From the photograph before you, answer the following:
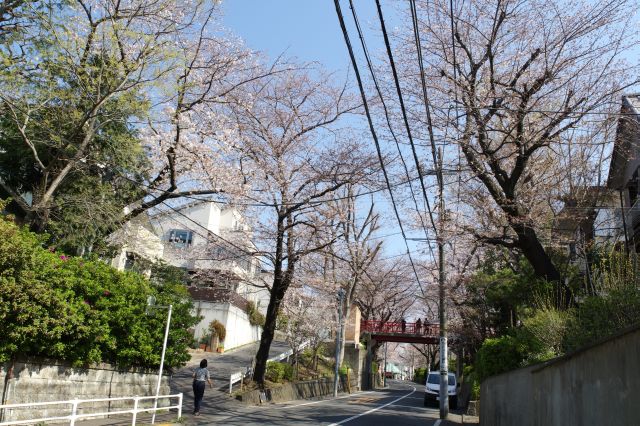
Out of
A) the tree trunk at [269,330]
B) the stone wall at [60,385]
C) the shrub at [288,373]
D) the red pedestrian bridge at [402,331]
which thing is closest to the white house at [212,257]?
the tree trunk at [269,330]

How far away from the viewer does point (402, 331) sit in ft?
157

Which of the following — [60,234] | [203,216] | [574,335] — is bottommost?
[574,335]

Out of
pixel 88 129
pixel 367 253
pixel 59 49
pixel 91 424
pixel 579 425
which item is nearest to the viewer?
pixel 579 425

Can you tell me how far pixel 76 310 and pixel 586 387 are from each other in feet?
33.2

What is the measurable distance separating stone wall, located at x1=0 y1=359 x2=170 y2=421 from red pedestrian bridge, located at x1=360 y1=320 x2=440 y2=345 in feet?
Result: 115

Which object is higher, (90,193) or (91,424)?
(90,193)

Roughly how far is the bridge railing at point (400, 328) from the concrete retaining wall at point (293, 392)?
1666cm

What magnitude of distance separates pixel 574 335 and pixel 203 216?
33593 millimetres

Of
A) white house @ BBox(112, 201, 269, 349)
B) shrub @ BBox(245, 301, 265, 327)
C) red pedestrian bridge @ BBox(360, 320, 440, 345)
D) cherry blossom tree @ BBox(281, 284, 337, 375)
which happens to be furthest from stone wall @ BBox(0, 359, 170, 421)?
red pedestrian bridge @ BBox(360, 320, 440, 345)

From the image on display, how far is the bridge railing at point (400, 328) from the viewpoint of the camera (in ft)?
155

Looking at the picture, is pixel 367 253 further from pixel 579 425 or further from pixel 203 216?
pixel 579 425

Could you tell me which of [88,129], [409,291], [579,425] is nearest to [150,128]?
[88,129]

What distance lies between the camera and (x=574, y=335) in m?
9.30

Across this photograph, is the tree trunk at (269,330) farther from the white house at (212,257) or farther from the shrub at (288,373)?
the shrub at (288,373)
